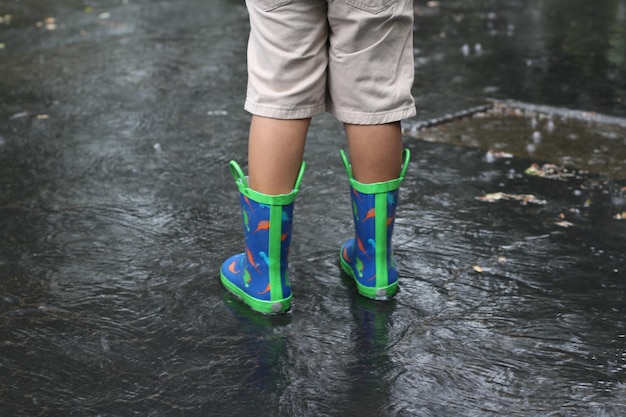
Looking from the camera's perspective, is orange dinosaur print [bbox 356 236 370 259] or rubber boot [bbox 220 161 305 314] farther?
orange dinosaur print [bbox 356 236 370 259]

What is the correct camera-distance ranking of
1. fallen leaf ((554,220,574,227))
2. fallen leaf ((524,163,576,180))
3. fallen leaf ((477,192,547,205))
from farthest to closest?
fallen leaf ((524,163,576,180)), fallen leaf ((477,192,547,205)), fallen leaf ((554,220,574,227))

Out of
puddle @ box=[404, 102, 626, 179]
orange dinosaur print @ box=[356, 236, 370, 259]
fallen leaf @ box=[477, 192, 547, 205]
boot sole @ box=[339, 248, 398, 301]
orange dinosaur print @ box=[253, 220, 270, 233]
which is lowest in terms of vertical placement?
puddle @ box=[404, 102, 626, 179]

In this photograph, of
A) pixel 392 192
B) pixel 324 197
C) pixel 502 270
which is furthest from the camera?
pixel 324 197

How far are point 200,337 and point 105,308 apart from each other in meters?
0.33

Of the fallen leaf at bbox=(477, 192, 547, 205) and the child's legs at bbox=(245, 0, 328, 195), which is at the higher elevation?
the child's legs at bbox=(245, 0, 328, 195)

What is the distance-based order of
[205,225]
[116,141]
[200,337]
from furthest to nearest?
[116,141] < [205,225] < [200,337]

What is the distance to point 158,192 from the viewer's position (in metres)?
3.40

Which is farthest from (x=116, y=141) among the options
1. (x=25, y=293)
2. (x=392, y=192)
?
(x=392, y=192)

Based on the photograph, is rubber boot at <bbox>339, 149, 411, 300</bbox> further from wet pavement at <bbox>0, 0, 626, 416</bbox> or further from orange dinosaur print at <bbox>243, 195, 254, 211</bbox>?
orange dinosaur print at <bbox>243, 195, 254, 211</bbox>

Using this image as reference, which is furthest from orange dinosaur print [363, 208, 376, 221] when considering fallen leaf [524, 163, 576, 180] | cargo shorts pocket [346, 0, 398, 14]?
fallen leaf [524, 163, 576, 180]

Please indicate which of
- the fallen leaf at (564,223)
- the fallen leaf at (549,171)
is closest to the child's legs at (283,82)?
the fallen leaf at (564,223)

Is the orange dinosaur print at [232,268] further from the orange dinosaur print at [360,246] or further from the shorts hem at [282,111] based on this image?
the shorts hem at [282,111]

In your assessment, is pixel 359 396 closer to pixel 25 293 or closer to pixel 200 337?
pixel 200 337

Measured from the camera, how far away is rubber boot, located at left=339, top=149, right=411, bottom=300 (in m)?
2.48
